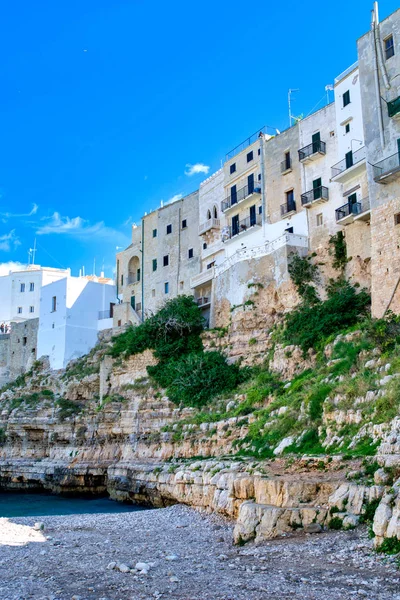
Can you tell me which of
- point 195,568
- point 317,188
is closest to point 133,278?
point 317,188

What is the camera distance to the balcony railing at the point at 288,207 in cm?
3378

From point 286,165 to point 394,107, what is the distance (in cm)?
999

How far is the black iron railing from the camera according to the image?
1271 inches

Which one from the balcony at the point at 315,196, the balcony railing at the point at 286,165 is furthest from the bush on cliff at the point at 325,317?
the balcony railing at the point at 286,165

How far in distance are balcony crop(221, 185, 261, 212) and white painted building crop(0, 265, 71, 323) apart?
30638mm

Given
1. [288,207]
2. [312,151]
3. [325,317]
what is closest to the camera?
[325,317]

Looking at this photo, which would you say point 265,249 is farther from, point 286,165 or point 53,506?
point 53,506

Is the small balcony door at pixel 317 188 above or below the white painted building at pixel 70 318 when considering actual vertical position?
above

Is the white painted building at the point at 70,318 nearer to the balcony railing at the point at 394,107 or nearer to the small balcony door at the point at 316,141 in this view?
the small balcony door at the point at 316,141

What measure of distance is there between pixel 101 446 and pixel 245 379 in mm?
8875

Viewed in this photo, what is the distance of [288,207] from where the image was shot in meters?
34.1

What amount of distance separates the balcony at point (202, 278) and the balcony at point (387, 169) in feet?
48.2

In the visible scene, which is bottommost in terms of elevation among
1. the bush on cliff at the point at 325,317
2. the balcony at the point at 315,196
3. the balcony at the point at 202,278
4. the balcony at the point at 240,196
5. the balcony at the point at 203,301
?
the bush on cliff at the point at 325,317

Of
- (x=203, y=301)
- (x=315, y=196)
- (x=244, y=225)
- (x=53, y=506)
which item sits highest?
(x=244, y=225)
